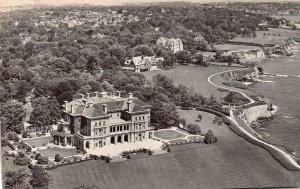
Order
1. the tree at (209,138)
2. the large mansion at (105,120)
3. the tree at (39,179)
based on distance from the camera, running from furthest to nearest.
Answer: the tree at (209,138)
the large mansion at (105,120)
the tree at (39,179)

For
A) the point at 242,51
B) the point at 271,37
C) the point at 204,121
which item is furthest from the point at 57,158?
→ the point at 271,37

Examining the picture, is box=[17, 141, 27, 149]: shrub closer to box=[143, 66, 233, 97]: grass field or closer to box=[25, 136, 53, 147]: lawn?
box=[25, 136, 53, 147]: lawn

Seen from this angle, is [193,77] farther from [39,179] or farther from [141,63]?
[39,179]

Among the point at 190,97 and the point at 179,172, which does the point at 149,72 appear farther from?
the point at 179,172

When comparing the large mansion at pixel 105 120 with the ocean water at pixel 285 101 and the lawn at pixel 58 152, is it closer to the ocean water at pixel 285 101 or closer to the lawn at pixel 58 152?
the lawn at pixel 58 152

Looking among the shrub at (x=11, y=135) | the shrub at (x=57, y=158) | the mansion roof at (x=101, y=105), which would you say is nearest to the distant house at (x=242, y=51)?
the mansion roof at (x=101, y=105)

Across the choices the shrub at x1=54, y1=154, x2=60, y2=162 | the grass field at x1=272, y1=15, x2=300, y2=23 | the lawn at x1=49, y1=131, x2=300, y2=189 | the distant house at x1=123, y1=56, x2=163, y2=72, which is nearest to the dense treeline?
the distant house at x1=123, y1=56, x2=163, y2=72
